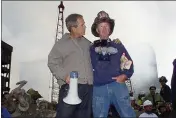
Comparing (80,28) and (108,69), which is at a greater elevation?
(80,28)

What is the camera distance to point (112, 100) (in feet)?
9.25

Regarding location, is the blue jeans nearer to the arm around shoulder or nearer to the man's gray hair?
the arm around shoulder

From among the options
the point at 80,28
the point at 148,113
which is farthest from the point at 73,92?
the point at 148,113

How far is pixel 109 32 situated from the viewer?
3.04 metres

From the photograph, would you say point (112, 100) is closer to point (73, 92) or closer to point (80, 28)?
point (73, 92)

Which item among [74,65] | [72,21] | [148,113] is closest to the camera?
[74,65]

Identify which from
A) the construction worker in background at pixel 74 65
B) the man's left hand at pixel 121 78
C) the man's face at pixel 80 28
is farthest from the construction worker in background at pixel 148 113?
the man's face at pixel 80 28

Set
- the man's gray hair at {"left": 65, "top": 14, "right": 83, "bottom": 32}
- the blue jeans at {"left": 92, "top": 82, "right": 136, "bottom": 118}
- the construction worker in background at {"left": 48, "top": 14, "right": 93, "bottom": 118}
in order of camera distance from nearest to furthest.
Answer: the blue jeans at {"left": 92, "top": 82, "right": 136, "bottom": 118}, the construction worker in background at {"left": 48, "top": 14, "right": 93, "bottom": 118}, the man's gray hair at {"left": 65, "top": 14, "right": 83, "bottom": 32}

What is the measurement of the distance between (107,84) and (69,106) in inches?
15.8

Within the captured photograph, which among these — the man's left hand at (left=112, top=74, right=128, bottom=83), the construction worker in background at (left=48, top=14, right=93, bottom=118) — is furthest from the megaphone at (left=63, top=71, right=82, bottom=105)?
the man's left hand at (left=112, top=74, right=128, bottom=83)

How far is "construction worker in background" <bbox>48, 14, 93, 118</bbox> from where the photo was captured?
2895 millimetres

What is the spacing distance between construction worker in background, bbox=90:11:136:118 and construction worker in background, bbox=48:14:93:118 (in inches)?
3.3

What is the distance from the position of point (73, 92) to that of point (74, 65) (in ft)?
0.95

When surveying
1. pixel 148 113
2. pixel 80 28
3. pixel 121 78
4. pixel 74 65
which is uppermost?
pixel 80 28
